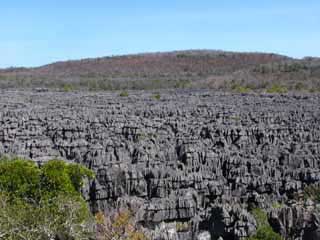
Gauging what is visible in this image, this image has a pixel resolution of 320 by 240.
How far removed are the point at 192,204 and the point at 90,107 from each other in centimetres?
2889

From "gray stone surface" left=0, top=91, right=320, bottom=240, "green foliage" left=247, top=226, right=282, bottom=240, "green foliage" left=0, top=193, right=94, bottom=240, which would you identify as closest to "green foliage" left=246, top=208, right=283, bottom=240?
"green foliage" left=247, top=226, right=282, bottom=240

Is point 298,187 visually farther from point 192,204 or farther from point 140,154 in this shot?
point 140,154

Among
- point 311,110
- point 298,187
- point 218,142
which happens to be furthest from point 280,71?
point 298,187

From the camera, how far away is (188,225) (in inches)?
824

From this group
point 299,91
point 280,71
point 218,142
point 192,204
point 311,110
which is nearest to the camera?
point 192,204

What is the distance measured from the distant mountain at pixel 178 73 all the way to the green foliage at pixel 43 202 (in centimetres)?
5552

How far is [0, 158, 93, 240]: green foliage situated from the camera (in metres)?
17.2

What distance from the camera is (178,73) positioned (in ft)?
374

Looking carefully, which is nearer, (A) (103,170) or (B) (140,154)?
(A) (103,170)

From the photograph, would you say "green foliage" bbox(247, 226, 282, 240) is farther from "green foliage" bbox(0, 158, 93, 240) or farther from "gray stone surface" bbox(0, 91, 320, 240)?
"green foliage" bbox(0, 158, 93, 240)

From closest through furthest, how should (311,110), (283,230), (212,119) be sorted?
→ (283,230) → (212,119) → (311,110)

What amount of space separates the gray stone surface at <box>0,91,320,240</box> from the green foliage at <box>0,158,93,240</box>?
1.30 m

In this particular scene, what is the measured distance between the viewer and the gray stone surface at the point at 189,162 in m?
20.4

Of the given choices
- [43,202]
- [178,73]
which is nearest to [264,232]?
[43,202]
